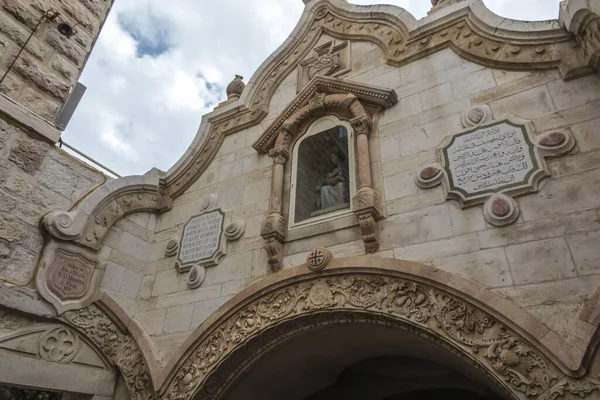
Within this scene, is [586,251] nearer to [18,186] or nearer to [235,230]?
[235,230]

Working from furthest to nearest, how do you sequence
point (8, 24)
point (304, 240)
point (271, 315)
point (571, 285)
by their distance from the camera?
→ 1. point (304, 240)
2. point (271, 315)
3. point (8, 24)
4. point (571, 285)

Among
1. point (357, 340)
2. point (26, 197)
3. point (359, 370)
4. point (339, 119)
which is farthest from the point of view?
Result: point (359, 370)

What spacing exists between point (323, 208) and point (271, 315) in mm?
1284

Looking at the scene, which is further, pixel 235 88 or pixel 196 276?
pixel 235 88

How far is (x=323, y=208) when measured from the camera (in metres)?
4.49

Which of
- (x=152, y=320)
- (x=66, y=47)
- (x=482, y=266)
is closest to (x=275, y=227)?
(x=152, y=320)

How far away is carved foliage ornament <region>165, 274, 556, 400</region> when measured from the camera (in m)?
2.70

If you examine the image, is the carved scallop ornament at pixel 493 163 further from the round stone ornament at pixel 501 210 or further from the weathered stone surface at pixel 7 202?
the weathered stone surface at pixel 7 202

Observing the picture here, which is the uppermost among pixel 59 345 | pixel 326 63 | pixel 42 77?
pixel 326 63

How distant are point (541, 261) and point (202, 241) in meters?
3.49

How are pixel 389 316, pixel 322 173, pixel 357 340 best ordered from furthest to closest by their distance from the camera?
pixel 322 173, pixel 357 340, pixel 389 316

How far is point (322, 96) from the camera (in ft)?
16.1

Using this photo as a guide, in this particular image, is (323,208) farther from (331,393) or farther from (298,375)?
(331,393)

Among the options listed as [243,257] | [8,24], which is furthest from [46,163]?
[243,257]
